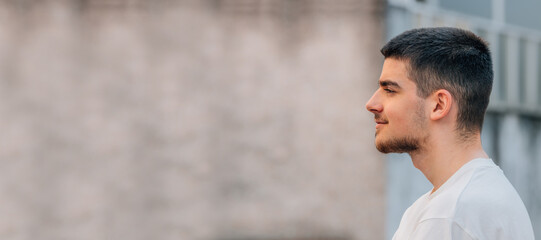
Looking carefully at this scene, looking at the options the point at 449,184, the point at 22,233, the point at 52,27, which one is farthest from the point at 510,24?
the point at 449,184

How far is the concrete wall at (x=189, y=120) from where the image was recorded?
9375 mm

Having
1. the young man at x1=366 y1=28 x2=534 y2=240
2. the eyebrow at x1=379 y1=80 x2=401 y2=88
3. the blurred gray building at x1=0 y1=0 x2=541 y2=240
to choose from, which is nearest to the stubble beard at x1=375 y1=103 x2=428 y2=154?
the young man at x1=366 y1=28 x2=534 y2=240

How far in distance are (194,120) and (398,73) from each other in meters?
7.15

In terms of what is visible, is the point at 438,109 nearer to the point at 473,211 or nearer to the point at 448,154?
the point at 448,154

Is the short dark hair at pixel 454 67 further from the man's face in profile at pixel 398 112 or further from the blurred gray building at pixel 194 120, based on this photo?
the blurred gray building at pixel 194 120

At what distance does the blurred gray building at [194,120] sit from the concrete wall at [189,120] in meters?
0.01

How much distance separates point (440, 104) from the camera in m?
2.49

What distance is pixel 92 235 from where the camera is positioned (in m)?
9.35

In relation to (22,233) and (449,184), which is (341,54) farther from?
(449,184)

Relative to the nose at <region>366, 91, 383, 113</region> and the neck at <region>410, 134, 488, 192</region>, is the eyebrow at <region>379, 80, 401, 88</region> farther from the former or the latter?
the neck at <region>410, 134, 488, 192</region>

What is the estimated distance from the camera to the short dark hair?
8.18 feet

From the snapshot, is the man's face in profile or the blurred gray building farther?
the blurred gray building

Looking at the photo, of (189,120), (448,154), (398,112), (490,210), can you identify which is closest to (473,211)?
(490,210)

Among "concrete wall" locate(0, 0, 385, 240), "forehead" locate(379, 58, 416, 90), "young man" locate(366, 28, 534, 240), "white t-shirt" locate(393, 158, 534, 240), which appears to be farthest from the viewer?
"concrete wall" locate(0, 0, 385, 240)
